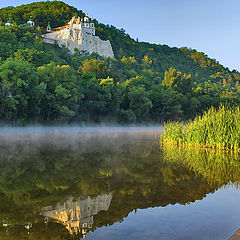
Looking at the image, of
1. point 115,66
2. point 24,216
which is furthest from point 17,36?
point 24,216

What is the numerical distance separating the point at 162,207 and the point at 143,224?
80 cm

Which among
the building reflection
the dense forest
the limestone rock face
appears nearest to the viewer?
the building reflection

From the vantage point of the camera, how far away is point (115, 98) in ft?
150

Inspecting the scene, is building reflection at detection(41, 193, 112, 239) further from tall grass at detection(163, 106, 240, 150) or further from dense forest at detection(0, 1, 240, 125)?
dense forest at detection(0, 1, 240, 125)

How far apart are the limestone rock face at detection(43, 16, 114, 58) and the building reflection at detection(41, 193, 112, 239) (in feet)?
289

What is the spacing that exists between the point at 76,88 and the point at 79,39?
59.0 meters

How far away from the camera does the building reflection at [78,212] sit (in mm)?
3834

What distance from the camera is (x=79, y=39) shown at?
93.0m

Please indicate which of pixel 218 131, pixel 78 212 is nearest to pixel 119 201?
pixel 78 212

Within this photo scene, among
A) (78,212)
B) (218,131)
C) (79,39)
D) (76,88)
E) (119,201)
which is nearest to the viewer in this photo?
(78,212)

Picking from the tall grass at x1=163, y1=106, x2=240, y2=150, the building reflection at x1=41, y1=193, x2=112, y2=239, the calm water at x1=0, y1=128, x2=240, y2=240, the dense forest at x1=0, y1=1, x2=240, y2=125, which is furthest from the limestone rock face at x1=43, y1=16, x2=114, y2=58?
the building reflection at x1=41, y1=193, x2=112, y2=239

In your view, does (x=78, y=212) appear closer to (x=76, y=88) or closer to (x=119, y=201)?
(x=119, y=201)

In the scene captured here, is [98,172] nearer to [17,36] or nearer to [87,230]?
[87,230]

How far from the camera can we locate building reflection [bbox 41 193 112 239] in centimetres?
383
